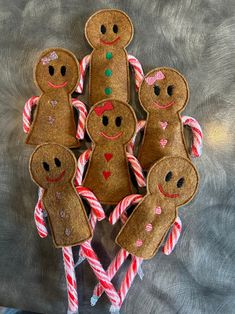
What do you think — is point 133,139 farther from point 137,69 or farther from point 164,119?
point 137,69

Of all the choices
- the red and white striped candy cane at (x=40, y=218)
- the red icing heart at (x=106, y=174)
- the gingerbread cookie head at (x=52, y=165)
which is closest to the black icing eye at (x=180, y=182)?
the red icing heart at (x=106, y=174)

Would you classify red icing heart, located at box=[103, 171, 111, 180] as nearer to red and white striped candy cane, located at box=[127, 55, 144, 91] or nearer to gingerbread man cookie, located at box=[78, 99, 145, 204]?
gingerbread man cookie, located at box=[78, 99, 145, 204]

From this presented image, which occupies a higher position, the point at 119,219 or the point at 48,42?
the point at 48,42

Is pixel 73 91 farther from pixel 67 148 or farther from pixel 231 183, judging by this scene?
pixel 231 183

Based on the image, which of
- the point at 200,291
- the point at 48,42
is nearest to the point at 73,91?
the point at 48,42

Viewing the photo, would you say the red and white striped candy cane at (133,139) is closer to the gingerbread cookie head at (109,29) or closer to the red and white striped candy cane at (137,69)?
the red and white striped candy cane at (137,69)

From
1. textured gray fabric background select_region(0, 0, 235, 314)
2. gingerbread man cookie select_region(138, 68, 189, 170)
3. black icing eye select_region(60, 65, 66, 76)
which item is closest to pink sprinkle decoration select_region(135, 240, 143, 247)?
textured gray fabric background select_region(0, 0, 235, 314)

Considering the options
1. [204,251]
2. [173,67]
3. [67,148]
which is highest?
[173,67]

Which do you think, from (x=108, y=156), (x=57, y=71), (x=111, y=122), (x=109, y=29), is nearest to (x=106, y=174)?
(x=108, y=156)
